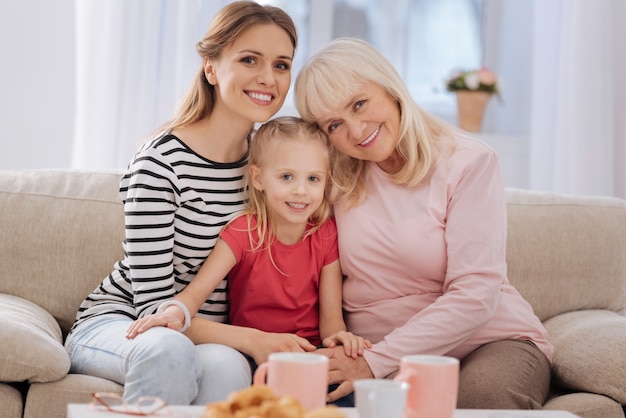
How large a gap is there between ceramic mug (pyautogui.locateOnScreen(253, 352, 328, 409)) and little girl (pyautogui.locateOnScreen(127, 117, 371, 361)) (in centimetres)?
67

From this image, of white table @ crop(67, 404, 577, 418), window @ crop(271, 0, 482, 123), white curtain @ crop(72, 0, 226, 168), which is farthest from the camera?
window @ crop(271, 0, 482, 123)

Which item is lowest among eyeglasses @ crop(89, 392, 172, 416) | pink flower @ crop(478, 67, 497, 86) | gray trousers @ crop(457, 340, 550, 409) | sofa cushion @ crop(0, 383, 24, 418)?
sofa cushion @ crop(0, 383, 24, 418)

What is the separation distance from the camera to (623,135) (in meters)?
3.72

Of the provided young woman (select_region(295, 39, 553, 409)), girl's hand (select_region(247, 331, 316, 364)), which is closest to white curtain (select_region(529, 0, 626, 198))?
young woman (select_region(295, 39, 553, 409))

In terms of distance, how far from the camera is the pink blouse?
1.88m

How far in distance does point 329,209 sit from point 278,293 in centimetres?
25

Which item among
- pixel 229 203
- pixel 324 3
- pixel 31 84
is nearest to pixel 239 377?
pixel 229 203

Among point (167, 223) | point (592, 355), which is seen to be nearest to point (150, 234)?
point (167, 223)

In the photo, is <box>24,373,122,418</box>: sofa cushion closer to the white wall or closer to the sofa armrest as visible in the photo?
the sofa armrest

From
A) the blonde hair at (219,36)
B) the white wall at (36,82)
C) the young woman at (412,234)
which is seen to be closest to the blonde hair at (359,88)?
the young woman at (412,234)

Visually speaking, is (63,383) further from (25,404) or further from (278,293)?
(278,293)

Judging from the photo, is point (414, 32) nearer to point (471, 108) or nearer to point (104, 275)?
point (471, 108)

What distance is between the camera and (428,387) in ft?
4.01

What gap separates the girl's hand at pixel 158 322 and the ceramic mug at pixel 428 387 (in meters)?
0.69
